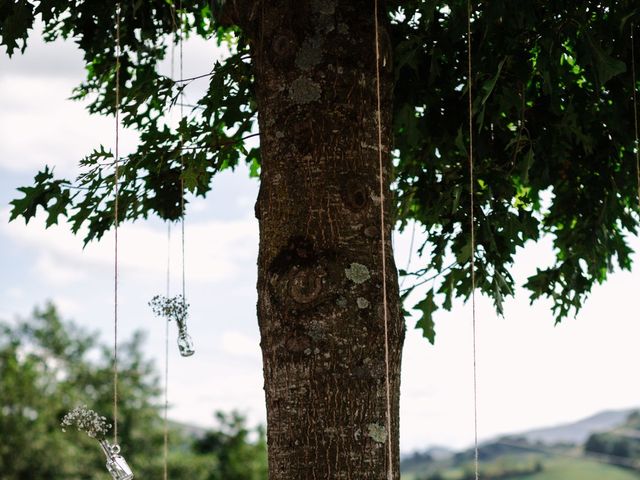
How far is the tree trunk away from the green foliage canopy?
411 mm

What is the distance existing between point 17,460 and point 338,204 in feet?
86.6

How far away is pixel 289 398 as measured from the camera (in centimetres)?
327

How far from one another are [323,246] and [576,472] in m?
52.1

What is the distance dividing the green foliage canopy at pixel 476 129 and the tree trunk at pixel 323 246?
0.41 m

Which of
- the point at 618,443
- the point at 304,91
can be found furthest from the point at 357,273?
the point at 618,443

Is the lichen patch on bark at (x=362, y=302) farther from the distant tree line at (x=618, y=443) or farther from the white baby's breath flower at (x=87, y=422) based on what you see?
the distant tree line at (x=618, y=443)

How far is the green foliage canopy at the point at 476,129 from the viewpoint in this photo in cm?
401

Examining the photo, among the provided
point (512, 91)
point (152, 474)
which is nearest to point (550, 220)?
point (512, 91)

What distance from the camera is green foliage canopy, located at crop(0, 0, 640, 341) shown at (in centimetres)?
401

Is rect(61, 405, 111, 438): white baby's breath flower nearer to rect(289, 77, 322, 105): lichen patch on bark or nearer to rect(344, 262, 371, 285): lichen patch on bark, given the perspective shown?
rect(344, 262, 371, 285): lichen patch on bark

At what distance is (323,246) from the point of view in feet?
11.0

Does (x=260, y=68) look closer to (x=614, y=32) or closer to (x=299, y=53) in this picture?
(x=299, y=53)

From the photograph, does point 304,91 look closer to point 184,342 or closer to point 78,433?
point 184,342

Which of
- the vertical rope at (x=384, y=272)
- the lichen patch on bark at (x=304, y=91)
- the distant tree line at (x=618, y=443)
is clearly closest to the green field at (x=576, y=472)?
the distant tree line at (x=618, y=443)
